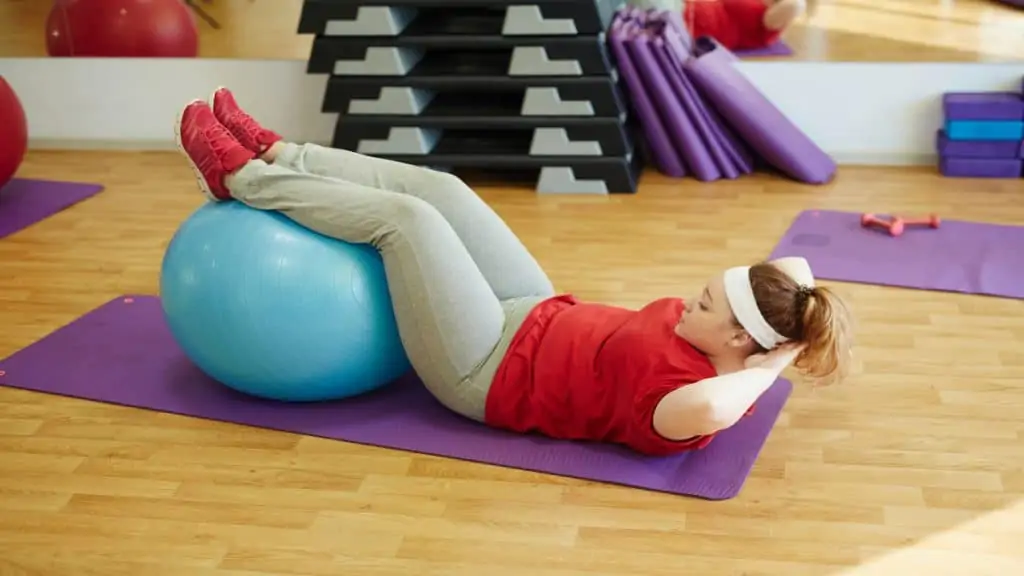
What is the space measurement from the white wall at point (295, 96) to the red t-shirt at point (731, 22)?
0.14 m

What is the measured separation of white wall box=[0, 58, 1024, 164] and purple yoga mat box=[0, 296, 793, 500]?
1.68m

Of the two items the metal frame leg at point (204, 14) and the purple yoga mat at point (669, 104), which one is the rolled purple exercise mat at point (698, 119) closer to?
the purple yoga mat at point (669, 104)

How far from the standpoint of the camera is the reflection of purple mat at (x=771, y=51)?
4.31m

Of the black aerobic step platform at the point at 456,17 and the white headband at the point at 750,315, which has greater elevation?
the white headband at the point at 750,315

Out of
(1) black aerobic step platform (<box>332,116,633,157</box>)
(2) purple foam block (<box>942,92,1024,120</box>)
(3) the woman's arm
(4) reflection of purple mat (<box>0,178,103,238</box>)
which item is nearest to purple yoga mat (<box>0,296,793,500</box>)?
(3) the woman's arm

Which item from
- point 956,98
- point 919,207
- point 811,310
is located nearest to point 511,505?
point 811,310

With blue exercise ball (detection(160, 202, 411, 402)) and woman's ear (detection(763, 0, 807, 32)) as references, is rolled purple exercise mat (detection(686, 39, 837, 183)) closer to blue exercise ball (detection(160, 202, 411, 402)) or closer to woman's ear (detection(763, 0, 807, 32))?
woman's ear (detection(763, 0, 807, 32))

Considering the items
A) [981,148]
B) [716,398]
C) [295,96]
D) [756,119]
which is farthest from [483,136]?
[716,398]

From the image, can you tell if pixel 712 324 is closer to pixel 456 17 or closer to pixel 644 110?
pixel 644 110

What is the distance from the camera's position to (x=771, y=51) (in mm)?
4336

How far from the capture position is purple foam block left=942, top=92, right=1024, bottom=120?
4.01 metres

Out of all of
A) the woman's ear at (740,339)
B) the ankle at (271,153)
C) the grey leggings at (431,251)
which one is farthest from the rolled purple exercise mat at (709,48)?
the woman's ear at (740,339)

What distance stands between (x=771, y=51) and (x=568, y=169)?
929mm

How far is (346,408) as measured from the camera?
2646 mm
